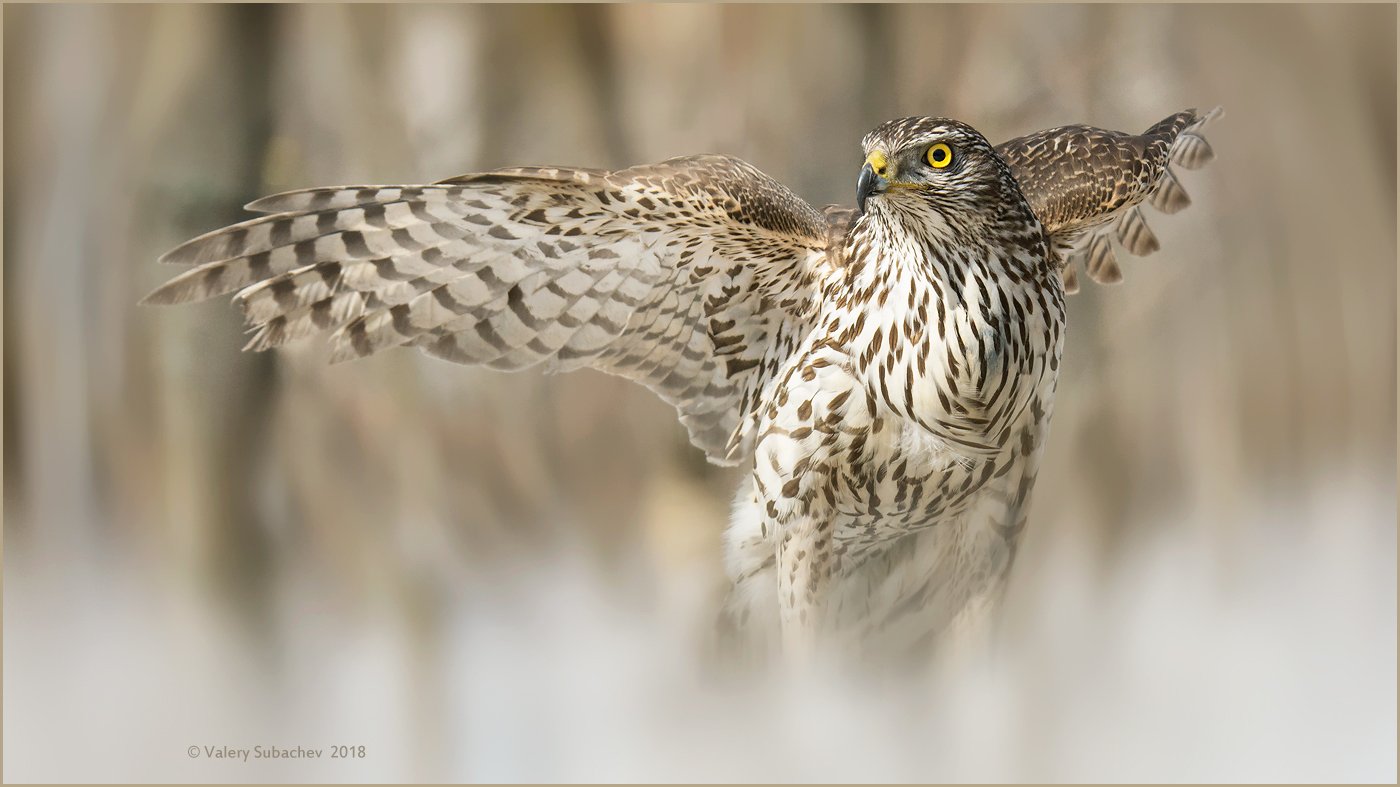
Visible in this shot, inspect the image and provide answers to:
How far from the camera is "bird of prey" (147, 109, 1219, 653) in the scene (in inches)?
51.4

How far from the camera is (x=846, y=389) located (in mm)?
1402

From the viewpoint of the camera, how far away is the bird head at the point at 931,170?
48.4 inches

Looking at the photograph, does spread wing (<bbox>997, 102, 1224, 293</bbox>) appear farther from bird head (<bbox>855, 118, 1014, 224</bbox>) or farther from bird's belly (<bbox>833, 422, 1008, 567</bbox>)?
bird's belly (<bbox>833, 422, 1008, 567</bbox>)

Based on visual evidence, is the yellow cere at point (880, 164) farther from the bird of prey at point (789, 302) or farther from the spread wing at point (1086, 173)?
the spread wing at point (1086, 173)

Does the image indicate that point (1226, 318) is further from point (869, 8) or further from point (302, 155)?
point (302, 155)

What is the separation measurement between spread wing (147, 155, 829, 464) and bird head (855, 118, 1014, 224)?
0.63ft

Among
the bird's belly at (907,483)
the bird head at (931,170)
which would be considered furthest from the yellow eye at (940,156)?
the bird's belly at (907,483)

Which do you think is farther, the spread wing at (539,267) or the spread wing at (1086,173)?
the spread wing at (1086,173)

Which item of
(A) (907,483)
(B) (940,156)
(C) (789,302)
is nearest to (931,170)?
(B) (940,156)

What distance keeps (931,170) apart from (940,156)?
21mm

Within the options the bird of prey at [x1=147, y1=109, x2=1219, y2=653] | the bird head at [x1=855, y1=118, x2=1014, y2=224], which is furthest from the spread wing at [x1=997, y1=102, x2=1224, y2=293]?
the bird head at [x1=855, y1=118, x2=1014, y2=224]

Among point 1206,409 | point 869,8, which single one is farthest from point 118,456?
point 1206,409

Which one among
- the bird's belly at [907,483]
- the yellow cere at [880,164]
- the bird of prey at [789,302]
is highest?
the yellow cere at [880,164]

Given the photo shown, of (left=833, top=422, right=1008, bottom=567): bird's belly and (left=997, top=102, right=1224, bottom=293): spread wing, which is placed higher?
(left=997, top=102, right=1224, bottom=293): spread wing
